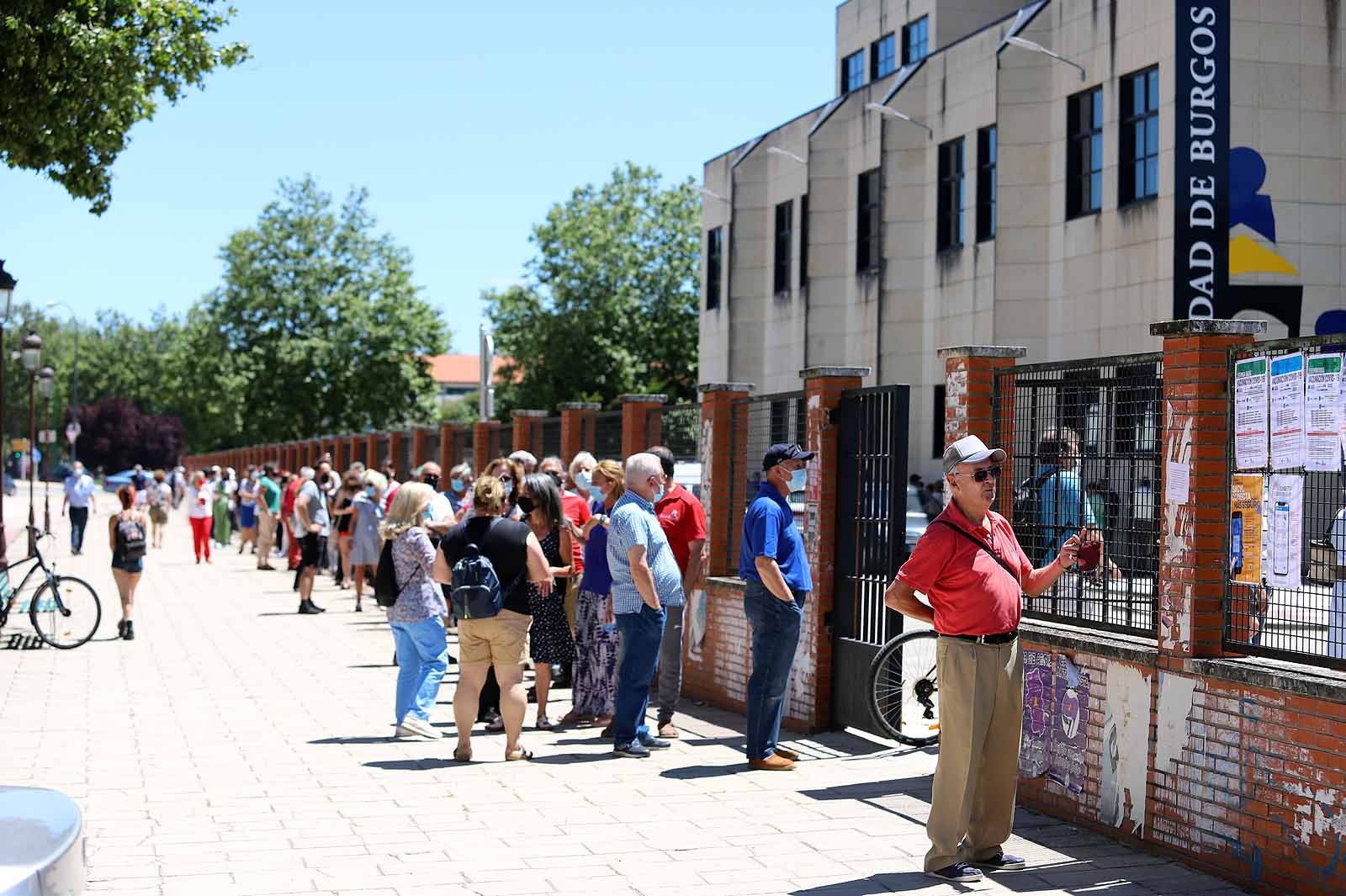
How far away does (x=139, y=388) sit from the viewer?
386 ft

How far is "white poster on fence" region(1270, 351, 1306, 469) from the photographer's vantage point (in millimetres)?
6520

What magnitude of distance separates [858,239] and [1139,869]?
101 ft

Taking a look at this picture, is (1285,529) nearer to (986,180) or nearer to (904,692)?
(904,692)

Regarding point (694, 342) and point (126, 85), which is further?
point (694, 342)

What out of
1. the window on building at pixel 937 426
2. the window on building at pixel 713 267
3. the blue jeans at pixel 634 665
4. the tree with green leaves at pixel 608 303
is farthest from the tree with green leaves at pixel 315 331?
the blue jeans at pixel 634 665

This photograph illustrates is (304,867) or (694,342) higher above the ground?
(694,342)

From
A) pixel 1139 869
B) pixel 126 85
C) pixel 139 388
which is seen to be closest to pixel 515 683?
pixel 1139 869

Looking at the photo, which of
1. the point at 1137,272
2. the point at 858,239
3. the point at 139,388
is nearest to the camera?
the point at 1137,272

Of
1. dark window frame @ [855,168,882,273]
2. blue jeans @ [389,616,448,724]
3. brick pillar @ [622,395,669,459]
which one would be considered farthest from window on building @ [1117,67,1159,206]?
blue jeans @ [389,616,448,724]

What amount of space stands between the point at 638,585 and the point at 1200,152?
16874mm

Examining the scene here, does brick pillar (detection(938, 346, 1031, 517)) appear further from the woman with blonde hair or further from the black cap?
the woman with blonde hair

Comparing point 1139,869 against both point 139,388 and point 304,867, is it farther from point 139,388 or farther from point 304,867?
point 139,388

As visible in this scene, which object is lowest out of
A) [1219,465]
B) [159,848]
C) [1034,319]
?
[159,848]

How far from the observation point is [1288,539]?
6.64m
